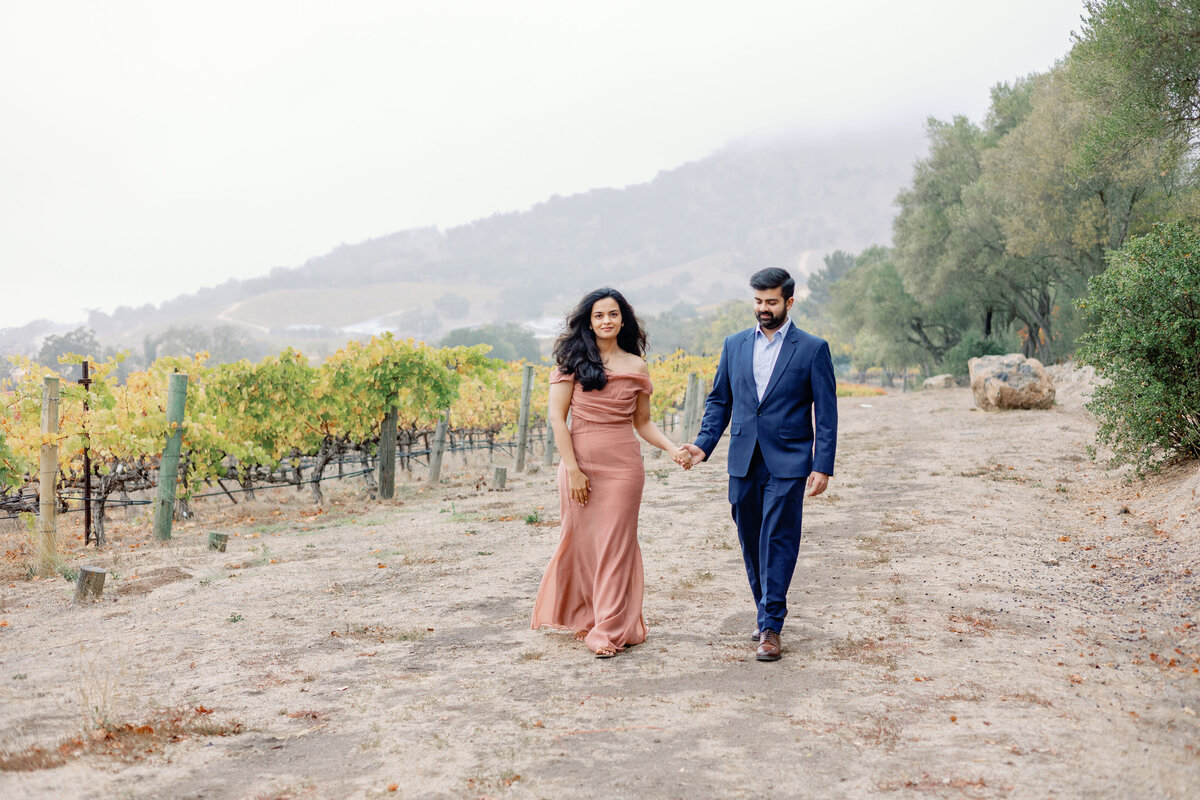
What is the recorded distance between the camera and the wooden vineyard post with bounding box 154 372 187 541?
773 cm

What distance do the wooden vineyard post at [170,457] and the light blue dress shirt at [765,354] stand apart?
5782 millimetres

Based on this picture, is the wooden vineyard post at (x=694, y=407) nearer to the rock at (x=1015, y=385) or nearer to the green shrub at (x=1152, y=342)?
the rock at (x=1015, y=385)

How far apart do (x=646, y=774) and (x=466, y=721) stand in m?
0.85

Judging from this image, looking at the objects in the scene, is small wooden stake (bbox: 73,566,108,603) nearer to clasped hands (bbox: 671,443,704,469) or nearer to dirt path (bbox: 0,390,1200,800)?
dirt path (bbox: 0,390,1200,800)

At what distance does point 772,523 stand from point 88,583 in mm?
4596

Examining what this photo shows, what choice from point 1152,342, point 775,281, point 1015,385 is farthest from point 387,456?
point 1015,385

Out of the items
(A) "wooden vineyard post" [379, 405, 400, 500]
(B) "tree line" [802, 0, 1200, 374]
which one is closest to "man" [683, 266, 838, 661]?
(B) "tree line" [802, 0, 1200, 374]

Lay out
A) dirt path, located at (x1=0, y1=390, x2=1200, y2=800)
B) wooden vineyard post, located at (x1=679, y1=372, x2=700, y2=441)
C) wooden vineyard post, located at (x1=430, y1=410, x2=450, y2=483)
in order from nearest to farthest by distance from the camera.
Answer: dirt path, located at (x1=0, y1=390, x2=1200, y2=800) → wooden vineyard post, located at (x1=430, y1=410, x2=450, y2=483) → wooden vineyard post, located at (x1=679, y1=372, x2=700, y2=441)

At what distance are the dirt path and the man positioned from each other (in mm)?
450

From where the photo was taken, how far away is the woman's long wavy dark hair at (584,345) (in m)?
4.20

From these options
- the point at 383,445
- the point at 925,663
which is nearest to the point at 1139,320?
the point at 925,663

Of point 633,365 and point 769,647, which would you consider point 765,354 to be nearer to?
point 633,365

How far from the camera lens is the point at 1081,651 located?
4.03m

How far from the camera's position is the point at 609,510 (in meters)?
4.25
